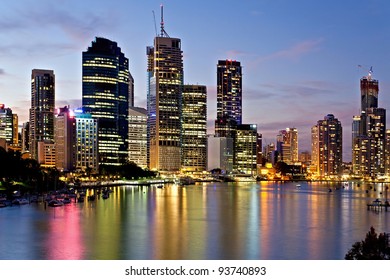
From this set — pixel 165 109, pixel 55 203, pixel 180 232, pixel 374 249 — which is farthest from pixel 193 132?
pixel 374 249

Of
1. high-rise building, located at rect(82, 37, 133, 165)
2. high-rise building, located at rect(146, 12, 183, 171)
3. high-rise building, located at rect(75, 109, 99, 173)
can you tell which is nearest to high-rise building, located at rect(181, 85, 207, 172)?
high-rise building, located at rect(146, 12, 183, 171)

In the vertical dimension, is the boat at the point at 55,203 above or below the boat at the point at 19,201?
below

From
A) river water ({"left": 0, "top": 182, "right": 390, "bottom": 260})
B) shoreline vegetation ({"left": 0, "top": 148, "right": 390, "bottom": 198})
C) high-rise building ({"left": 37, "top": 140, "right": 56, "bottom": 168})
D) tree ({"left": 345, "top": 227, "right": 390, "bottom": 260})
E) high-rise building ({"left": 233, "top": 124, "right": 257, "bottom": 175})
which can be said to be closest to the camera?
tree ({"left": 345, "top": 227, "right": 390, "bottom": 260})

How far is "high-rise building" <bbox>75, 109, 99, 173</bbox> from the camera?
114938 millimetres

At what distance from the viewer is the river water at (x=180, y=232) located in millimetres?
22312

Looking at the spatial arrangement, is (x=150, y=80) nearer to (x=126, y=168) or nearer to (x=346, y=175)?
(x=126, y=168)

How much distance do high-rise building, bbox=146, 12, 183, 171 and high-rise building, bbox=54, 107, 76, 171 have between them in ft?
85.0

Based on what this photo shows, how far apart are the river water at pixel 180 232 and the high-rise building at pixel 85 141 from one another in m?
72.9

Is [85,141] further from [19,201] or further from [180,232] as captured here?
[180,232]

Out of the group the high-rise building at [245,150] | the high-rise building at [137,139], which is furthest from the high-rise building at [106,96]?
the high-rise building at [245,150]

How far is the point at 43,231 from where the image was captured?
27.9 metres

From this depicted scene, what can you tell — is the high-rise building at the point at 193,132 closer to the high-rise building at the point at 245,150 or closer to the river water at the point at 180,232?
the high-rise building at the point at 245,150

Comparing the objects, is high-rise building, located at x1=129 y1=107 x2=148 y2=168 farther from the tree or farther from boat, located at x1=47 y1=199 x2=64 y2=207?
the tree
